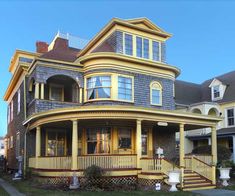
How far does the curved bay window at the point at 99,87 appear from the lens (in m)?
20.6

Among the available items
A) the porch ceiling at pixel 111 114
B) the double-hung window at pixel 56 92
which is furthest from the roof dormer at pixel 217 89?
the double-hung window at pixel 56 92

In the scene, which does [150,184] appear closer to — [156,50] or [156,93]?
[156,93]

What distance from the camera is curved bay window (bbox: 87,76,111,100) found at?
20.6m

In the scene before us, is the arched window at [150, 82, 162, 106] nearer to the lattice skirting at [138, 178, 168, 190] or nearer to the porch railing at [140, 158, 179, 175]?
the porch railing at [140, 158, 179, 175]

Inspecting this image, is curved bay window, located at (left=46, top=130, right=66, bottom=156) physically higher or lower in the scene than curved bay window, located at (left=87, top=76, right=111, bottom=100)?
lower

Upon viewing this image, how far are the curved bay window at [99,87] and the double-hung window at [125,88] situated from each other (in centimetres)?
75

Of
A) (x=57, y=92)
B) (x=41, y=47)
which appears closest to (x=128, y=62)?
(x=57, y=92)

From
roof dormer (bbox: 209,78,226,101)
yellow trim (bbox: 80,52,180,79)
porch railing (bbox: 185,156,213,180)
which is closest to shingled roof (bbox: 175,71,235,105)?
roof dormer (bbox: 209,78,226,101)

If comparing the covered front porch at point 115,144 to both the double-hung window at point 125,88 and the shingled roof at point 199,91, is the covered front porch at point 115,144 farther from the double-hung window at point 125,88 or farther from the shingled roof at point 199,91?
the shingled roof at point 199,91

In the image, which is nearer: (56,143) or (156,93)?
(56,143)

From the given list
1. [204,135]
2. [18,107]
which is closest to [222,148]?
[204,135]

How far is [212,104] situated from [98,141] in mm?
16749

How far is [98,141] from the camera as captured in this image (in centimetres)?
1981

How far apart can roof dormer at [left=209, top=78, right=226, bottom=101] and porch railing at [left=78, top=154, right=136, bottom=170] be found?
64.6 feet
